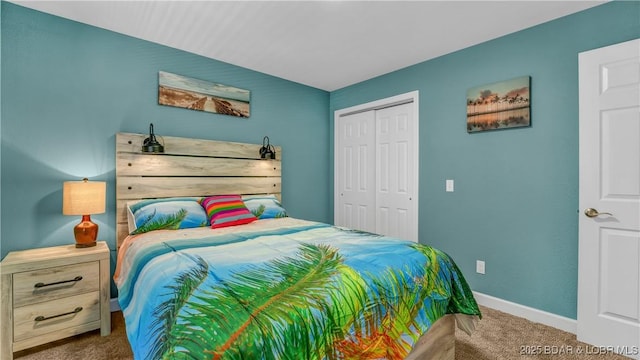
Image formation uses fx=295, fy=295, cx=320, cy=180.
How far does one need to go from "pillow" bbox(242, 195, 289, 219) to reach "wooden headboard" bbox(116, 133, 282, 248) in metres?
0.35

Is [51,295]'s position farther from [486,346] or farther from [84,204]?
[486,346]

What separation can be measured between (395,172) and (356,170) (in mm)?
650

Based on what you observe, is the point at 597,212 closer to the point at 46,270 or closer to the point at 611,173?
the point at 611,173

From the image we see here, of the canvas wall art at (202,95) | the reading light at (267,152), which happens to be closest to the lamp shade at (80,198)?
the canvas wall art at (202,95)

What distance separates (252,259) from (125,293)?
2.79 ft

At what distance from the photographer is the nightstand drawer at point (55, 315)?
1.94 m

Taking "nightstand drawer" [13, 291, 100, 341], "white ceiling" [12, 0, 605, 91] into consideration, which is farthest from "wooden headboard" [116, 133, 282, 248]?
"white ceiling" [12, 0, 605, 91]

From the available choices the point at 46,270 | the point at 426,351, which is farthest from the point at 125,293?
the point at 426,351

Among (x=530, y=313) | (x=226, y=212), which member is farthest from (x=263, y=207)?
(x=530, y=313)

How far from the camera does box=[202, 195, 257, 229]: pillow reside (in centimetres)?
264

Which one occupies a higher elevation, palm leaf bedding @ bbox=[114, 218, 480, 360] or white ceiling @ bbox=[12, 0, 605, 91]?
white ceiling @ bbox=[12, 0, 605, 91]

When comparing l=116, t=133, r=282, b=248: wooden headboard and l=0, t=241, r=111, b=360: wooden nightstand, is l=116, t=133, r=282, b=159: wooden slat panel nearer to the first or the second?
l=116, t=133, r=282, b=248: wooden headboard

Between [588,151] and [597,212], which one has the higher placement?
[588,151]

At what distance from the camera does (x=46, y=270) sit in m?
2.02
